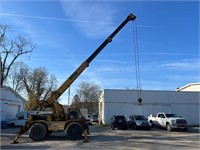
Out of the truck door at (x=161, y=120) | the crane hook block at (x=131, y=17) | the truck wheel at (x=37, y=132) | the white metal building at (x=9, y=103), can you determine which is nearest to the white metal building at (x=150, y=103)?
the truck door at (x=161, y=120)

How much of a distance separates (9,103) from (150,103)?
1795 centimetres

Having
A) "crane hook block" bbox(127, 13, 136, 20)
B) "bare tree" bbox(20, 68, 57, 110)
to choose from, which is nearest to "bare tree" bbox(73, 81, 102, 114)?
"bare tree" bbox(20, 68, 57, 110)

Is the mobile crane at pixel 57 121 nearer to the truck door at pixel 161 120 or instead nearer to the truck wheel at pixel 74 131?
the truck wheel at pixel 74 131

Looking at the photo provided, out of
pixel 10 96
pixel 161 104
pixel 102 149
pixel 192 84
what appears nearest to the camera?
pixel 102 149

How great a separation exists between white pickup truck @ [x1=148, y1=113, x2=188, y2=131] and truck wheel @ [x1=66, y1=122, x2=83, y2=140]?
11687 mm

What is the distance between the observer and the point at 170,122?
28125 millimetres

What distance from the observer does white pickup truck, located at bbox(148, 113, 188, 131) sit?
27436 mm

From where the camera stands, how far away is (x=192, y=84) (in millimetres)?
49562

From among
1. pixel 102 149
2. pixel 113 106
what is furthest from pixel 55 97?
pixel 113 106

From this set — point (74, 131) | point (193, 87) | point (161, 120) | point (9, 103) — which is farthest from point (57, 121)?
point (193, 87)

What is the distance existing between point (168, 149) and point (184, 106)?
24.9 metres

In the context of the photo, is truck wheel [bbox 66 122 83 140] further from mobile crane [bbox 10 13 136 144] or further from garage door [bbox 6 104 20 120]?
garage door [bbox 6 104 20 120]

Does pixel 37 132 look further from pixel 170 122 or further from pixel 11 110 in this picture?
pixel 11 110

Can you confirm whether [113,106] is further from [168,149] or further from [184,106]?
[168,149]
